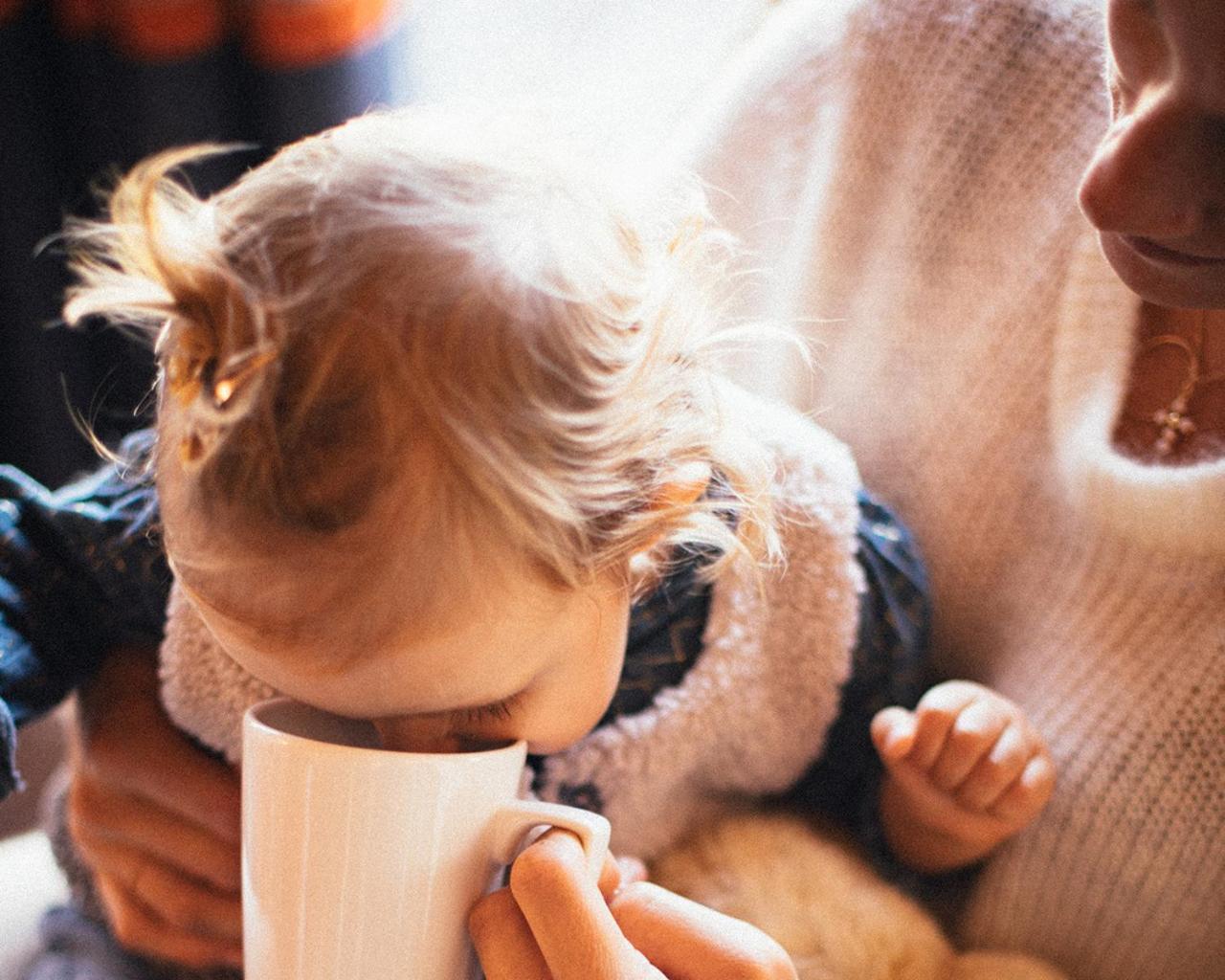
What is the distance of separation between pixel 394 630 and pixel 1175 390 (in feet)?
1.78

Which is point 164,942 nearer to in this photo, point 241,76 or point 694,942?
point 694,942

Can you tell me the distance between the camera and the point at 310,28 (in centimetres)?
104

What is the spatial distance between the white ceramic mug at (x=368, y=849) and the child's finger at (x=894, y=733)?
24cm

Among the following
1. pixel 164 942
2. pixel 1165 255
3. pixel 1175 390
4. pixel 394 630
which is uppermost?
pixel 1165 255

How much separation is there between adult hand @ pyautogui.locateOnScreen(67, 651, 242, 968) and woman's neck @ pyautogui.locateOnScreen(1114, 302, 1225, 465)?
631 mm

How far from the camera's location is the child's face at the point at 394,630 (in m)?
0.51

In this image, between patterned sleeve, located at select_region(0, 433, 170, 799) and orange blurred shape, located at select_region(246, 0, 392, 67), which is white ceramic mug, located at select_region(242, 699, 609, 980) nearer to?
patterned sleeve, located at select_region(0, 433, 170, 799)

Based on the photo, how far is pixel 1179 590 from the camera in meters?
0.70

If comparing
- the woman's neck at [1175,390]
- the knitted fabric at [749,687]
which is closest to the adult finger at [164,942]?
the knitted fabric at [749,687]

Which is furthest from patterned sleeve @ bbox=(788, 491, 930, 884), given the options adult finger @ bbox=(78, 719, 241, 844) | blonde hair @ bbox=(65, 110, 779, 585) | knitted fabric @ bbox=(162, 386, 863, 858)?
adult finger @ bbox=(78, 719, 241, 844)

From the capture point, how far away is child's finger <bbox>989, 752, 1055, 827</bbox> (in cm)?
72

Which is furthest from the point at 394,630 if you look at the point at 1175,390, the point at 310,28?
the point at 310,28

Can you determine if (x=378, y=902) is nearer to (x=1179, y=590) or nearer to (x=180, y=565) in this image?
(x=180, y=565)

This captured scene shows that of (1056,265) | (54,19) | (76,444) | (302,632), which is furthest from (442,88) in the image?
(302,632)
